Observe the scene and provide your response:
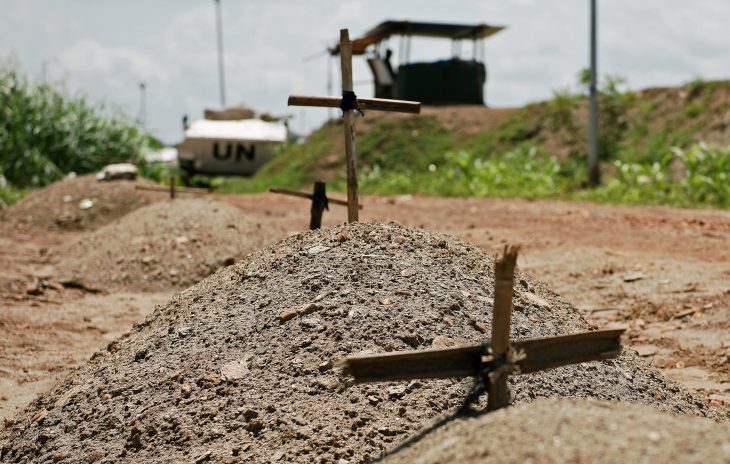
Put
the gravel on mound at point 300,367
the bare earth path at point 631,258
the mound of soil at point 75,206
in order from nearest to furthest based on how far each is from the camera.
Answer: the gravel on mound at point 300,367, the bare earth path at point 631,258, the mound of soil at point 75,206

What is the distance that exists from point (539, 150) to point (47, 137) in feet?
30.6

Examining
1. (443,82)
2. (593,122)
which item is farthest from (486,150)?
(593,122)

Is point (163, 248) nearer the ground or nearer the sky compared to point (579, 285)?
nearer the sky

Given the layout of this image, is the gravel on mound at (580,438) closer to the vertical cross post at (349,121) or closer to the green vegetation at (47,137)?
the vertical cross post at (349,121)

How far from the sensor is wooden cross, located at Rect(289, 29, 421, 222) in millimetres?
4918

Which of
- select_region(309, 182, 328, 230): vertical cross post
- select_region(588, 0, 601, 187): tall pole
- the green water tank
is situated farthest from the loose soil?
the green water tank

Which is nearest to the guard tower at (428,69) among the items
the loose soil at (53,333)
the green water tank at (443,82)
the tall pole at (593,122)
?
the green water tank at (443,82)

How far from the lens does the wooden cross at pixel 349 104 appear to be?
4918mm

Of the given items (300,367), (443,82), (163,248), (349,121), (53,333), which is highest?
(443,82)

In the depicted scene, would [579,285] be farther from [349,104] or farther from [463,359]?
[463,359]

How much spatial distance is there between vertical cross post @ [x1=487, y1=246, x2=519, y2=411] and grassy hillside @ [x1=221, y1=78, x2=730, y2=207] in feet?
36.2

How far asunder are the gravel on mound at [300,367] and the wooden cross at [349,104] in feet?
1.09

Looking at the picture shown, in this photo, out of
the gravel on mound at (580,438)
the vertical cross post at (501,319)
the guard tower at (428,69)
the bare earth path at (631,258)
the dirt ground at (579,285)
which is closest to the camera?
the gravel on mound at (580,438)

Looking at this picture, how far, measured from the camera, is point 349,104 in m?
4.91
